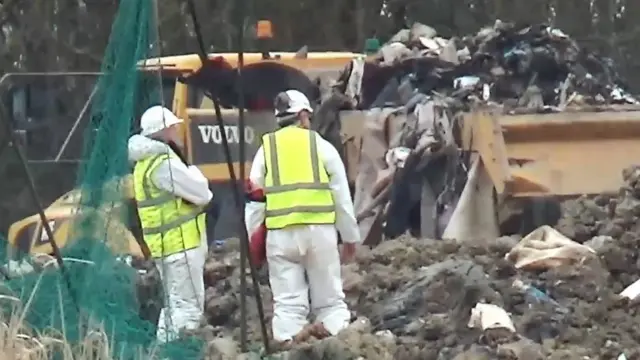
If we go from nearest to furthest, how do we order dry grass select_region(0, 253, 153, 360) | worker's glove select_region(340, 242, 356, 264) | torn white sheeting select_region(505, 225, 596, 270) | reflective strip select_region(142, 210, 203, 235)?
1. dry grass select_region(0, 253, 153, 360)
2. reflective strip select_region(142, 210, 203, 235)
3. worker's glove select_region(340, 242, 356, 264)
4. torn white sheeting select_region(505, 225, 596, 270)

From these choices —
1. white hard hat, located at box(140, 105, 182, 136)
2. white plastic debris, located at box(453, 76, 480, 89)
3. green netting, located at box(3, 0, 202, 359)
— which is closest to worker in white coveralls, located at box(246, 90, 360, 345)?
white hard hat, located at box(140, 105, 182, 136)

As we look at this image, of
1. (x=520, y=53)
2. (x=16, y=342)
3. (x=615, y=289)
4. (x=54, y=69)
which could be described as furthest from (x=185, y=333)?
(x=54, y=69)

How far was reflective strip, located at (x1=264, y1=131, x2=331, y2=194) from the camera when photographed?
939 centimetres

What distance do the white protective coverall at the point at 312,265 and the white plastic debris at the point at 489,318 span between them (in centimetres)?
84

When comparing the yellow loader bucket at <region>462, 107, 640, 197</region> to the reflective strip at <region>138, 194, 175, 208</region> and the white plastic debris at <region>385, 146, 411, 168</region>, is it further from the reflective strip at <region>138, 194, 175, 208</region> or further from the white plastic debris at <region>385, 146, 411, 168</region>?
the reflective strip at <region>138, 194, 175, 208</region>

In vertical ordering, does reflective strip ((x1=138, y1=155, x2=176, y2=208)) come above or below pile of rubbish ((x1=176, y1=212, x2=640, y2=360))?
above

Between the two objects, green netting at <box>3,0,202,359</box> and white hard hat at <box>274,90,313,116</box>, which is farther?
white hard hat at <box>274,90,313,116</box>

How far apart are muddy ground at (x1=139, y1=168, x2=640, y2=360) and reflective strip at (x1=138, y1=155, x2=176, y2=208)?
893mm

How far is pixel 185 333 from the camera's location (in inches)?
358

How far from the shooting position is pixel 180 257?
32.2 ft

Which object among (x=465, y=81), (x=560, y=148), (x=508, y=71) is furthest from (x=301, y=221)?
(x=508, y=71)

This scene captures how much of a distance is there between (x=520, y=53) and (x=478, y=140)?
1574 mm

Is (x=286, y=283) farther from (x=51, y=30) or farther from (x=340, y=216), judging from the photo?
(x=51, y=30)

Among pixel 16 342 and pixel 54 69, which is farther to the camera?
pixel 54 69
